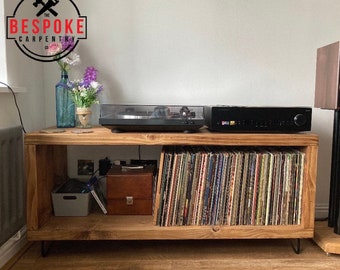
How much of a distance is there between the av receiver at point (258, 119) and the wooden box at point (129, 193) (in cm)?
40

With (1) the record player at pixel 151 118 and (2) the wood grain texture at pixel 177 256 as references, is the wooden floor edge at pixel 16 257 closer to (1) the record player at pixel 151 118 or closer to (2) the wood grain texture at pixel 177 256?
(2) the wood grain texture at pixel 177 256

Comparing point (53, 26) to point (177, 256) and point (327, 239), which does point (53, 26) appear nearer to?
point (177, 256)

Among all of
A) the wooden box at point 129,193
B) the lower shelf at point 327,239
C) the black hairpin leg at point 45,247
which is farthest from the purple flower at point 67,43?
the lower shelf at point 327,239

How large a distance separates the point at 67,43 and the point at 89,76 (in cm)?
23

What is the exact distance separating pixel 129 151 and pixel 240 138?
680 mm

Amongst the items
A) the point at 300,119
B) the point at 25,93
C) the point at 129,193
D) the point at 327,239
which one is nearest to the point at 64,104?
the point at 25,93

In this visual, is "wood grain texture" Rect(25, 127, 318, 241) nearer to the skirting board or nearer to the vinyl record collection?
the vinyl record collection

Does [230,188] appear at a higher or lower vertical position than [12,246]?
higher

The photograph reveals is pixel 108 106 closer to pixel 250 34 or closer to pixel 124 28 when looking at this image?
pixel 124 28

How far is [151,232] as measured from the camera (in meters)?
1.36

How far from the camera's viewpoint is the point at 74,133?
134 centimetres

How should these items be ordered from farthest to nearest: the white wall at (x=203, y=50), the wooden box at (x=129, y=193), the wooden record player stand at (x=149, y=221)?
the white wall at (x=203, y=50) → the wooden box at (x=129, y=193) → the wooden record player stand at (x=149, y=221)

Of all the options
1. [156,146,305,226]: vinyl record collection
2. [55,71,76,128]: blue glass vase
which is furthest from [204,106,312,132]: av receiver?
[55,71,76,128]: blue glass vase

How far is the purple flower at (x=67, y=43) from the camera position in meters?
1.64
